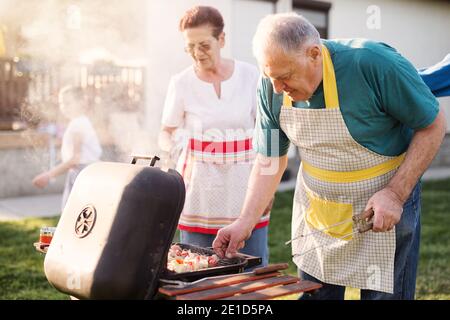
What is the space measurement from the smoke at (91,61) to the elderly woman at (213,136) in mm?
3997

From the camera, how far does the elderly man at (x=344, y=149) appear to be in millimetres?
2432

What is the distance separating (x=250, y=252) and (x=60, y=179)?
6.23 meters

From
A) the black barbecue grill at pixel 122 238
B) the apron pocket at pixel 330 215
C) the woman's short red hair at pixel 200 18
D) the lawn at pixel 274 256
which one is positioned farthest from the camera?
the lawn at pixel 274 256

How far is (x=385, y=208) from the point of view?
2400 millimetres

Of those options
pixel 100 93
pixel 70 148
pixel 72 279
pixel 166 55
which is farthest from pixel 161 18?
pixel 72 279

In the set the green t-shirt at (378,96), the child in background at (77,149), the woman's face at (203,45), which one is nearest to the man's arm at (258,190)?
the green t-shirt at (378,96)

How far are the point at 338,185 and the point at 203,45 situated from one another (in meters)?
1.22

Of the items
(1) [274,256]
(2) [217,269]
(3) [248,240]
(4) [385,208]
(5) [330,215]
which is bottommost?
(1) [274,256]

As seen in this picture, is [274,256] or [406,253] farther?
[274,256]

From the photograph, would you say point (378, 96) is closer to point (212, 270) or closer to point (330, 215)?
point (330, 215)

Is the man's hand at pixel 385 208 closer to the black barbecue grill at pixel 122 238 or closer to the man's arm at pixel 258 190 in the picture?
the man's arm at pixel 258 190

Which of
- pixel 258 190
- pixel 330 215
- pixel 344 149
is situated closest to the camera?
pixel 344 149

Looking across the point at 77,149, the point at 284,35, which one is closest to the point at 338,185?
the point at 284,35

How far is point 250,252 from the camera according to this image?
140 inches
